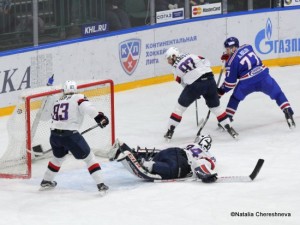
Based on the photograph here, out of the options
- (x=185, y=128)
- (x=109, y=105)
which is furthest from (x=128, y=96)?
(x=109, y=105)

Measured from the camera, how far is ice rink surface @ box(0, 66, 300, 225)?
9.77 m

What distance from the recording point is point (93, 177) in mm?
10562

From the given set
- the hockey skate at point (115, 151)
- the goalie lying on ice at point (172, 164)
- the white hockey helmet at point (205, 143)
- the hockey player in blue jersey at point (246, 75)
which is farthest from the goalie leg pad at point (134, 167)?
the hockey player in blue jersey at point (246, 75)

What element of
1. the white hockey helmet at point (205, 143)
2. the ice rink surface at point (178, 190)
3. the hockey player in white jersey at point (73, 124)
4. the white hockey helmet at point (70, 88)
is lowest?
the ice rink surface at point (178, 190)

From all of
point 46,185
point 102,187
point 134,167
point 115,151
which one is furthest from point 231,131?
point 46,185

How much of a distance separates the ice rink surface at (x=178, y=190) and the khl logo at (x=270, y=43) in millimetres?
2807

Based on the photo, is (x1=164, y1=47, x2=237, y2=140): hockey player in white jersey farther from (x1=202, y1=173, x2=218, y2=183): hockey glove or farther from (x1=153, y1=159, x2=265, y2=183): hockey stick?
(x1=202, y1=173, x2=218, y2=183): hockey glove

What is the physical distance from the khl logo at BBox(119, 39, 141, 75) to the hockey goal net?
304 cm

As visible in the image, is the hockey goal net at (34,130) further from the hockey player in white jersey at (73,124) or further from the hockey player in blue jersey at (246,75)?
the hockey player in blue jersey at (246,75)

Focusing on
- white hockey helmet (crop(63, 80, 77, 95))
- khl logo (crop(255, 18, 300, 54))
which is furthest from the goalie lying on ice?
khl logo (crop(255, 18, 300, 54))

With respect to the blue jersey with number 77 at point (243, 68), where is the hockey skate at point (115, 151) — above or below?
below

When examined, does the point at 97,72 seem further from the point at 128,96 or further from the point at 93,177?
the point at 93,177

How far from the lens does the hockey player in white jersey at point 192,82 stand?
12.5 m

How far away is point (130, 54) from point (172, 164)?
14.9 ft
